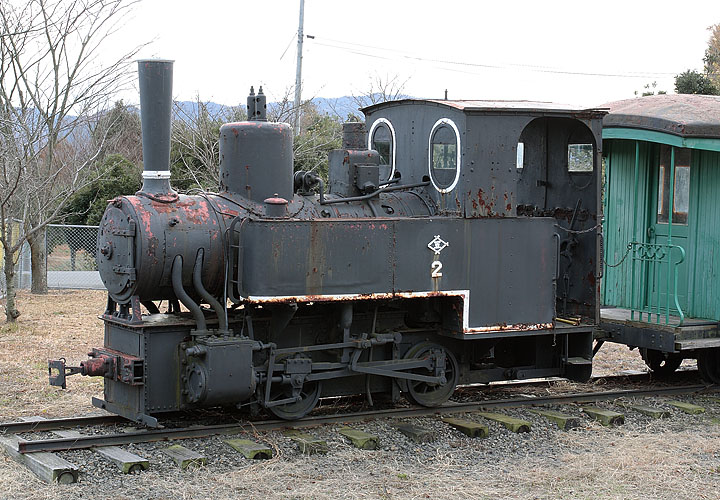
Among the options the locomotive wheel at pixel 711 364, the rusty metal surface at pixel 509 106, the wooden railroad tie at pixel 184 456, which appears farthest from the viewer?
the locomotive wheel at pixel 711 364

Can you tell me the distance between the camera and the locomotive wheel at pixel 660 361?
11.5 meters

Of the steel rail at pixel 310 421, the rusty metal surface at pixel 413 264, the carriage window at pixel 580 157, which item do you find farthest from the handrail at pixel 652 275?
the rusty metal surface at pixel 413 264

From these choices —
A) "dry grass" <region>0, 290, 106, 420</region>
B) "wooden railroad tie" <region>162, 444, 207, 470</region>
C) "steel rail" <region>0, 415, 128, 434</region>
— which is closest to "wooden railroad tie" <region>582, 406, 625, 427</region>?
"wooden railroad tie" <region>162, 444, 207, 470</region>

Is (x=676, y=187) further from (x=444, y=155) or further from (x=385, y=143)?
(x=385, y=143)

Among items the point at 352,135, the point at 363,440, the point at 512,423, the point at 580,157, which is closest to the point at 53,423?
the point at 363,440

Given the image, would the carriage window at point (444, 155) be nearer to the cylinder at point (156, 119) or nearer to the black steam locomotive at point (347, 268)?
the black steam locomotive at point (347, 268)

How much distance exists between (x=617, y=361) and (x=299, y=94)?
10.4 meters

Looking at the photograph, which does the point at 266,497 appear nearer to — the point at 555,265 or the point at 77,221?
the point at 555,265

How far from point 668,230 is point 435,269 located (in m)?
3.59

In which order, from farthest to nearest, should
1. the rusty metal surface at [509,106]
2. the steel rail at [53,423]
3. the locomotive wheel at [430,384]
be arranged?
the locomotive wheel at [430,384]
the rusty metal surface at [509,106]
the steel rail at [53,423]

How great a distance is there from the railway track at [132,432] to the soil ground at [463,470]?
0.16 meters

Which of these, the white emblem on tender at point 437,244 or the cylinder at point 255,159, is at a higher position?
the cylinder at point 255,159

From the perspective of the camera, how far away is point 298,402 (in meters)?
8.69

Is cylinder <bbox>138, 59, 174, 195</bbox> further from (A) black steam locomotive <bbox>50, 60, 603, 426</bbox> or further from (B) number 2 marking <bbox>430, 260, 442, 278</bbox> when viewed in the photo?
(B) number 2 marking <bbox>430, 260, 442, 278</bbox>
